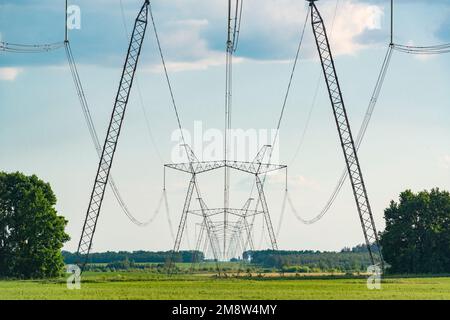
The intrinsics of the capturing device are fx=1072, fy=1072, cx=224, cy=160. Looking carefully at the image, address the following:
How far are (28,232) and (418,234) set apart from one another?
2147 inches

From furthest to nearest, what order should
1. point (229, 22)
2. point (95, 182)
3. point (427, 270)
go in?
point (427, 270) → point (95, 182) → point (229, 22)

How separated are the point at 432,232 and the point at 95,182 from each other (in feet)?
213

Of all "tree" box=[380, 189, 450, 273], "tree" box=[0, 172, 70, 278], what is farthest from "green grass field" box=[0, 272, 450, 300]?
"tree" box=[380, 189, 450, 273]

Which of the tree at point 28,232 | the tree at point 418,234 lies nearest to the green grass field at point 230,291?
the tree at point 28,232

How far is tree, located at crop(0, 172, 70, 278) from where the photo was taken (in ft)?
451

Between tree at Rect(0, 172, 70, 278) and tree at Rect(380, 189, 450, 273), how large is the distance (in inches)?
1803

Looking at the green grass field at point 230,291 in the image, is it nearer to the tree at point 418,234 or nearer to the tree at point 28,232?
the tree at point 28,232

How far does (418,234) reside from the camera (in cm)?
15200

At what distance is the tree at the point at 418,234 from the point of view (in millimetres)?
147750
